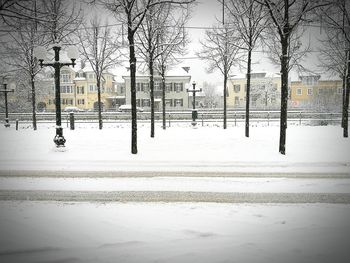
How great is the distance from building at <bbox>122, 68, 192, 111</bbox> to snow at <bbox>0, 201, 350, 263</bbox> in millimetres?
47455

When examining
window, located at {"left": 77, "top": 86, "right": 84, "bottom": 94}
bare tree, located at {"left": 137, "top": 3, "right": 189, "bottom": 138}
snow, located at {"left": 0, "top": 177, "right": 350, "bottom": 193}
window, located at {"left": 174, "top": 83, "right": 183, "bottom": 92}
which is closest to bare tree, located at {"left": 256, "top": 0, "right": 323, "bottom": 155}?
snow, located at {"left": 0, "top": 177, "right": 350, "bottom": 193}

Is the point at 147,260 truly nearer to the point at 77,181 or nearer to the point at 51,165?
the point at 77,181

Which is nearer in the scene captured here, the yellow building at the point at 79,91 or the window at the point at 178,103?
the window at the point at 178,103

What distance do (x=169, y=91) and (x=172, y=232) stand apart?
50747 mm

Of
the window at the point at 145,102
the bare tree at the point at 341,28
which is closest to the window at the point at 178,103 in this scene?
the window at the point at 145,102

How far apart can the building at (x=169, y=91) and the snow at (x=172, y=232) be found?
47455 mm

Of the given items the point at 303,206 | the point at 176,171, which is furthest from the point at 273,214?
the point at 176,171

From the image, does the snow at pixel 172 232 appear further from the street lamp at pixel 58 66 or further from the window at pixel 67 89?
the window at pixel 67 89

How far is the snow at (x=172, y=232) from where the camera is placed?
4.11 metres

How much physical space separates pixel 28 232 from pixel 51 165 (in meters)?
5.51

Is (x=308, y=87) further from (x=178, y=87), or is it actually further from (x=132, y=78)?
(x=132, y=78)

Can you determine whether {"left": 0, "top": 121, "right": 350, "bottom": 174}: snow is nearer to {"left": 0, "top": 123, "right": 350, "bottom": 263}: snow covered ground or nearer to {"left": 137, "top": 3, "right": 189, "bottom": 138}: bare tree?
{"left": 0, "top": 123, "right": 350, "bottom": 263}: snow covered ground

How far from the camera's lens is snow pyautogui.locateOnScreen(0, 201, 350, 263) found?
411cm

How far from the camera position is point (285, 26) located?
11.0 meters
